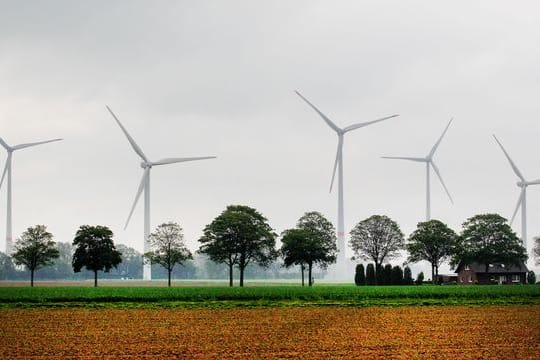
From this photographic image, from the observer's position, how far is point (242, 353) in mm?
29250

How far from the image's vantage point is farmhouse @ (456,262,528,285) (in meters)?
124

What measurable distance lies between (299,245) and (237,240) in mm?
10330

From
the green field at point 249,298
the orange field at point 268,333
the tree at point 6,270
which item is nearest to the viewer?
the orange field at point 268,333

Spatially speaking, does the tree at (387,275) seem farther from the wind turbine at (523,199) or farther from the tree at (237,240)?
the wind turbine at (523,199)

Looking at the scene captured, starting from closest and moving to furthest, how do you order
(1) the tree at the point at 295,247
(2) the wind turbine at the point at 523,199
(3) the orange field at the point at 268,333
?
(3) the orange field at the point at 268,333 → (1) the tree at the point at 295,247 → (2) the wind turbine at the point at 523,199

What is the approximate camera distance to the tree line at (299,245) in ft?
345

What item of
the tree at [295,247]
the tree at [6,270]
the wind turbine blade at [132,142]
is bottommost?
the tree at [6,270]

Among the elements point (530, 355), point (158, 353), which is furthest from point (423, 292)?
point (158, 353)

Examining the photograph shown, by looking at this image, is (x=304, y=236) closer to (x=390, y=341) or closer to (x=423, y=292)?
(x=423, y=292)

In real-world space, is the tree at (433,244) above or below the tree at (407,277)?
above

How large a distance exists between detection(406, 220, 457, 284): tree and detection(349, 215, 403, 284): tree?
382 cm

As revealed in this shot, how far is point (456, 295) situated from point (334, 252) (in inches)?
1991

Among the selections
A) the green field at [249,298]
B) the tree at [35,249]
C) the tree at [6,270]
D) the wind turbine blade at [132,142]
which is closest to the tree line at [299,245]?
the tree at [35,249]

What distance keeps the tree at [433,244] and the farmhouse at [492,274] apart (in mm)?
3995
